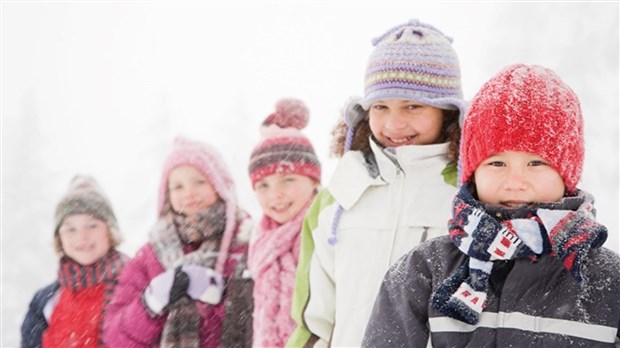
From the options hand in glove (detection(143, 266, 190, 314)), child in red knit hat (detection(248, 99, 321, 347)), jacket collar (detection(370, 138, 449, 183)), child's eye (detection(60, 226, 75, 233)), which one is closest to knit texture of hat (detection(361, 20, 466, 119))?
jacket collar (detection(370, 138, 449, 183))

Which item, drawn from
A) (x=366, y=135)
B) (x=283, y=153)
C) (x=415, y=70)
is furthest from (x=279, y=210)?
(x=415, y=70)

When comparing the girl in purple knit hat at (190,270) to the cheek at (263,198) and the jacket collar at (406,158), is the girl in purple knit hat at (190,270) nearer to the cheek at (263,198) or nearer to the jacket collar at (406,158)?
the cheek at (263,198)

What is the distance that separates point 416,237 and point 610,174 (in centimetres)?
802

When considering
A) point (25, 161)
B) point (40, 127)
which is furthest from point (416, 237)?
point (40, 127)

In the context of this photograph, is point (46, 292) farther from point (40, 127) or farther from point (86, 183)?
point (40, 127)

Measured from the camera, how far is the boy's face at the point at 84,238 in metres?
5.18

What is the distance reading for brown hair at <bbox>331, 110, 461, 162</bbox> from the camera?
3.31m

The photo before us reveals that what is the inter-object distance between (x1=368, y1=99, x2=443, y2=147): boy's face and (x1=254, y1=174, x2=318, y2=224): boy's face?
134 centimetres

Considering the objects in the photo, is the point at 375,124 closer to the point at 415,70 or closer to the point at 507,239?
the point at 415,70

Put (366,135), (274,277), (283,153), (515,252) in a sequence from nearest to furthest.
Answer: (515,252)
(366,135)
(274,277)
(283,153)

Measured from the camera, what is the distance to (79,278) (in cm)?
511

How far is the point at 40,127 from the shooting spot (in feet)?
61.6

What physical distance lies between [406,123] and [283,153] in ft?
5.01

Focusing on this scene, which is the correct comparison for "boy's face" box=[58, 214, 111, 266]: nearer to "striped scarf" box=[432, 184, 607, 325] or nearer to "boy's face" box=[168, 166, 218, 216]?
"boy's face" box=[168, 166, 218, 216]
